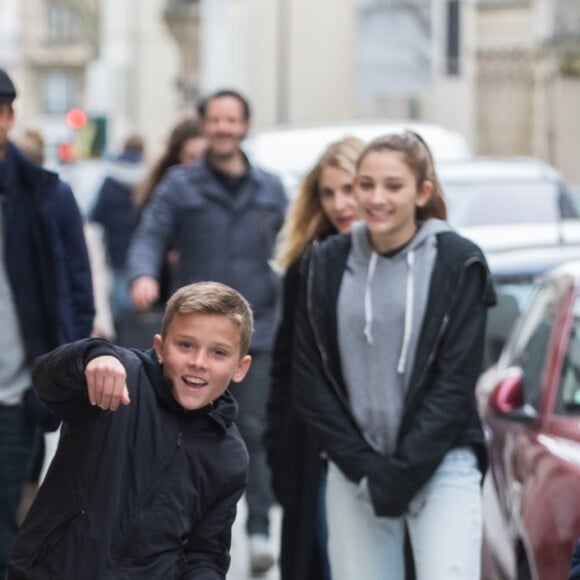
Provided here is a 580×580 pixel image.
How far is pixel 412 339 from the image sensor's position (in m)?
5.85

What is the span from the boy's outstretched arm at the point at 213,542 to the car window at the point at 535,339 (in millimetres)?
2325

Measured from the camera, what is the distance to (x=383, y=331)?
5.86 m

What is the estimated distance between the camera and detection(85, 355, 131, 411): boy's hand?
175 inches

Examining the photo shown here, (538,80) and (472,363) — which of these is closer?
(472,363)

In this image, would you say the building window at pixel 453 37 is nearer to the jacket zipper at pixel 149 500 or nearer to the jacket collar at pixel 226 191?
the jacket collar at pixel 226 191

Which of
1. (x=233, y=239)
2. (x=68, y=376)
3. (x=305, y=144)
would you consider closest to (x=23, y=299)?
(x=68, y=376)

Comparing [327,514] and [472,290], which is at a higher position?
[472,290]

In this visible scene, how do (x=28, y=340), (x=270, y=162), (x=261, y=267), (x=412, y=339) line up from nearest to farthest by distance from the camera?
(x=412, y=339) < (x=28, y=340) < (x=261, y=267) < (x=270, y=162)

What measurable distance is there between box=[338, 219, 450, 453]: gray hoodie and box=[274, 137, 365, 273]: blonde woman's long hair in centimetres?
109

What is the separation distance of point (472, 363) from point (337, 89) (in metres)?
30.0

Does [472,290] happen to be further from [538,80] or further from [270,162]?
[538,80]

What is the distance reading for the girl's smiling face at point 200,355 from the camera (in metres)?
4.59

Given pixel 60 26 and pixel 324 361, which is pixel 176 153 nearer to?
pixel 324 361

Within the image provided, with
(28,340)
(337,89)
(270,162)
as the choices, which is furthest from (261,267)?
(337,89)
